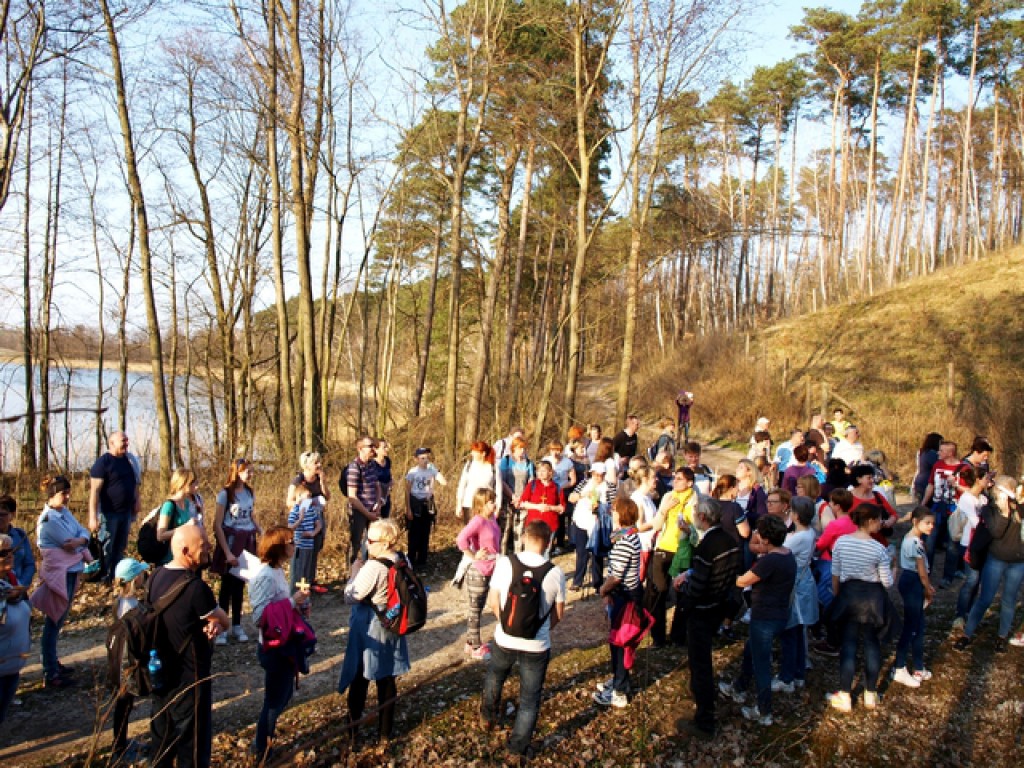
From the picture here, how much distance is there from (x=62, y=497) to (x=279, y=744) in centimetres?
270

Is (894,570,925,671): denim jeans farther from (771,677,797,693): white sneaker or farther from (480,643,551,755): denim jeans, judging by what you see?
(480,643,551,755): denim jeans

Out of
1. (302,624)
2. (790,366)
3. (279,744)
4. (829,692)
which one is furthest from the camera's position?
(790,366)

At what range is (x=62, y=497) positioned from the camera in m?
5.63

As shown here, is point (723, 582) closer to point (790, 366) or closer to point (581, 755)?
point (581, 755)

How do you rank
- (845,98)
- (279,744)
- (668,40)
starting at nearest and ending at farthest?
(279,744) < (668,40) < (845,98)

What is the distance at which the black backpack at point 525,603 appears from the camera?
4.29 meters

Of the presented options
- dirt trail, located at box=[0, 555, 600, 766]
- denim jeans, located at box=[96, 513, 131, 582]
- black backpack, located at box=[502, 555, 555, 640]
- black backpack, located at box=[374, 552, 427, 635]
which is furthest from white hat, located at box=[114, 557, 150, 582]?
denim jeans, located at box=[96, 513, 131, 582]

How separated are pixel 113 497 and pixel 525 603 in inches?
205

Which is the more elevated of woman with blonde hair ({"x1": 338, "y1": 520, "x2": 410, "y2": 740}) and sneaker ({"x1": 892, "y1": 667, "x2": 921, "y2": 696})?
woman with blonde hair ({"x1": 338, "y1": 520, "x2": 410, "y2": 740})

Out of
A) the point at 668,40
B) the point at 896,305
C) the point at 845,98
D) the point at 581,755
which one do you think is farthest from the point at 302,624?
the point at 845,98

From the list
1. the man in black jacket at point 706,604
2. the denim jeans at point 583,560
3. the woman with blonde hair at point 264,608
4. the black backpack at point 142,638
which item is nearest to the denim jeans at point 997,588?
the man in black jacket at point 706,604

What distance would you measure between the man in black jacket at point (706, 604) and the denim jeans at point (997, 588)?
3.16 meters

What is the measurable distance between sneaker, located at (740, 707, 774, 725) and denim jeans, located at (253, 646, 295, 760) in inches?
129

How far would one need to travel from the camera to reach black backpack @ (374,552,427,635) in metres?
4.35
